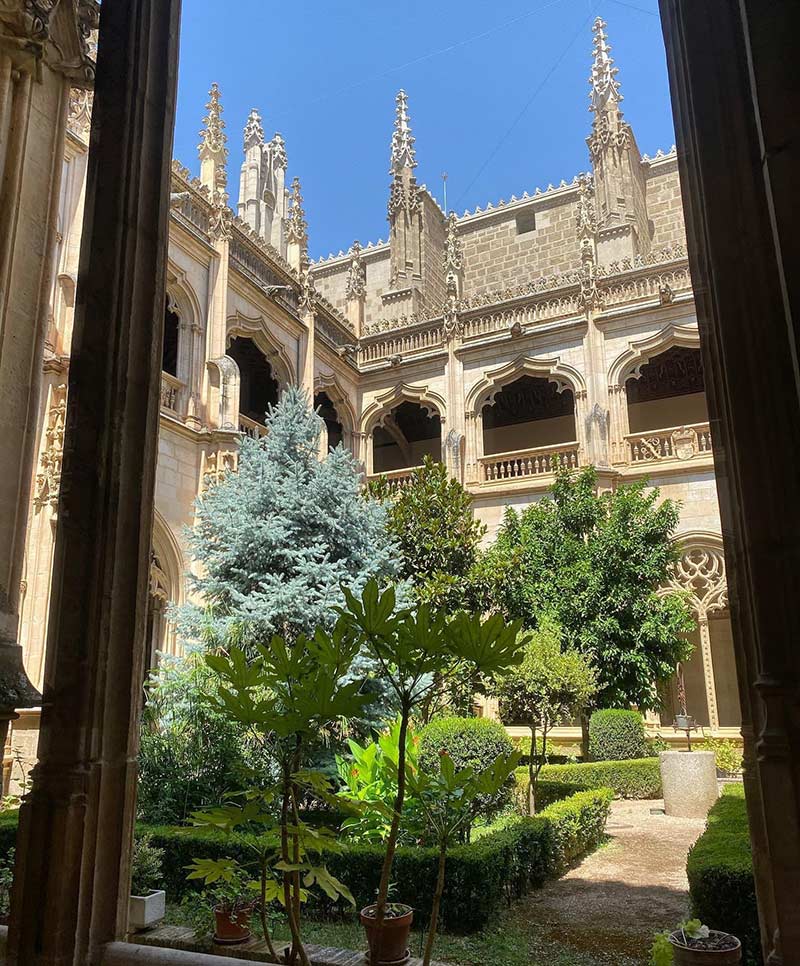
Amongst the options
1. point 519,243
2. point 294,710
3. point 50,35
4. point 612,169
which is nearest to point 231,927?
point 294,710

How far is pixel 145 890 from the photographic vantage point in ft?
15.1

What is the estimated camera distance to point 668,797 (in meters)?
9.14

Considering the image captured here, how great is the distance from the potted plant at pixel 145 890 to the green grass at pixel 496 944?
0.32 metres

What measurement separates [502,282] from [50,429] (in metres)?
14.6

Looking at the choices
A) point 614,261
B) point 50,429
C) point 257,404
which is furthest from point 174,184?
point 614,261

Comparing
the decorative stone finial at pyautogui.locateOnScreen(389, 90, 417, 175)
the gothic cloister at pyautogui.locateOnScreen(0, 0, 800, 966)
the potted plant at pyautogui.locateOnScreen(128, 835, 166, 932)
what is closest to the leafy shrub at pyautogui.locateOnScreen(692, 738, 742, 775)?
the gothic cloister at pyautogui.locateOnScreen(0, 0, 800, 966)

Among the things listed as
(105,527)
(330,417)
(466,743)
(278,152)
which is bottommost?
(466,743)

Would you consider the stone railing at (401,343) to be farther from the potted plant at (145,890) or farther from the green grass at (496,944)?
the green grass at (496,944)

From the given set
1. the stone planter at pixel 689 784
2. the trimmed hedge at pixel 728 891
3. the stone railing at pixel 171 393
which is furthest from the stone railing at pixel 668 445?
the trimmed hedge at pixel 728 891

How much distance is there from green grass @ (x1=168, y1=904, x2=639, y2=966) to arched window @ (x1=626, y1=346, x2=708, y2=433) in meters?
14.9

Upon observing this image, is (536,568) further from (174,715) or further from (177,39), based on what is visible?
(177,39)

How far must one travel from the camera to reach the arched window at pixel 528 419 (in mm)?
20062

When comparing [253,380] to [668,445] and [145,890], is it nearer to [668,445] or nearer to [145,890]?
[668,445]

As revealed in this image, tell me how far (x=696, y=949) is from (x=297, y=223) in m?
16.4
